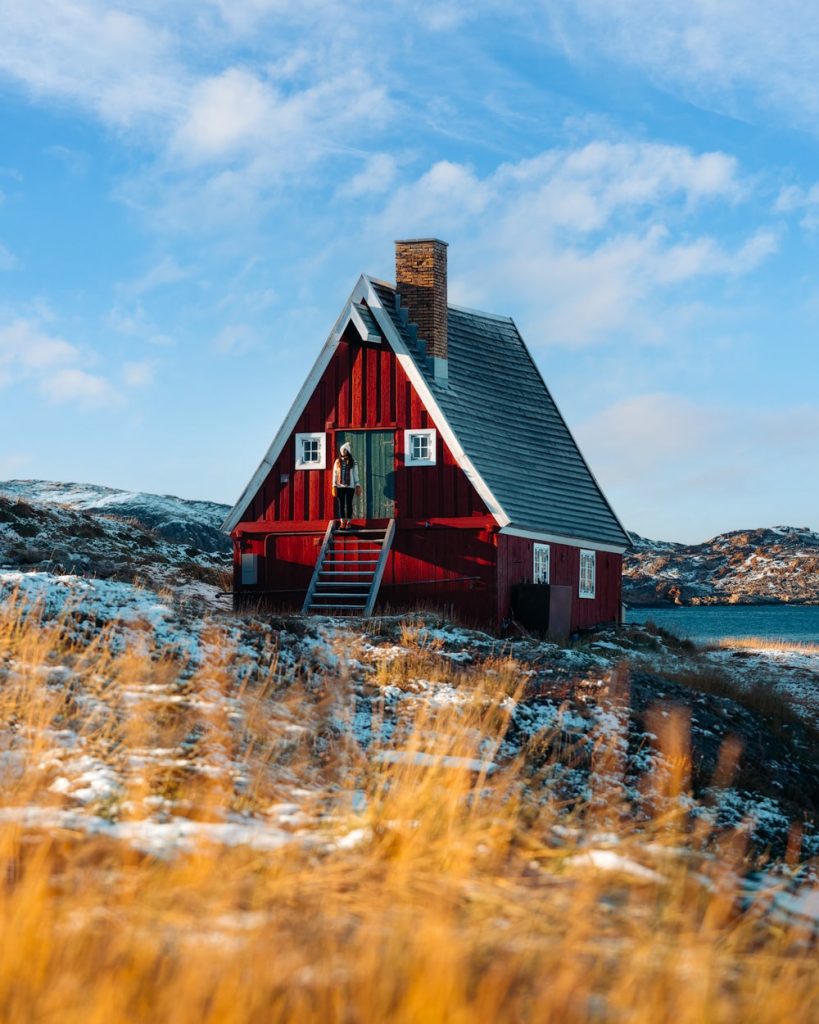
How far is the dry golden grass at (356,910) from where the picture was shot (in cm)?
577

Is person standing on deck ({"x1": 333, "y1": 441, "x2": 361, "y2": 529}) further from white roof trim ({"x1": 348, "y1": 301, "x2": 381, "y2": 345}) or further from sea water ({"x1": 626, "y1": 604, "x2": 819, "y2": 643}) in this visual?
sea water ({"x1": 626, "y1": 604, "x2": 819, "y2": 643})

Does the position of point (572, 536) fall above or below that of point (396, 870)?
above

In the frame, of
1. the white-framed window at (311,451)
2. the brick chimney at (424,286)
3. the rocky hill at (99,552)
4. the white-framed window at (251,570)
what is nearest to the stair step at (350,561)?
the white-framed window at (251,570)

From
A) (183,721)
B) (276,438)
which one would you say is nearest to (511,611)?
(276,438)

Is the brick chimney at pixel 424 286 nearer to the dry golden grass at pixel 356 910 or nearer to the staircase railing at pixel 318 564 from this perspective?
the staircase railing at pixel 318 564

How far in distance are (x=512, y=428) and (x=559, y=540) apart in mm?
3180

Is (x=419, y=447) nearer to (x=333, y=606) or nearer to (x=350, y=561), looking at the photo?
(x=350, y=561)

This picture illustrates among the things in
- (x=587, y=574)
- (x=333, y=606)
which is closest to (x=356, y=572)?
(x=333, y=606)

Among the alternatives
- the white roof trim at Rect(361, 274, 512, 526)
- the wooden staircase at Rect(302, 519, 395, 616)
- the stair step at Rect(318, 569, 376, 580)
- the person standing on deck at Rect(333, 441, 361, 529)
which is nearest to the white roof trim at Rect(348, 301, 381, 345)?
the white roof trim at Rect(361, 274, 512, 526)

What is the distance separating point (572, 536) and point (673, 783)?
17.6 meters

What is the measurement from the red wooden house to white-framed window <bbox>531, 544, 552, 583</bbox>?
49mm

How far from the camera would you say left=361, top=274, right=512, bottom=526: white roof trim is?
2728 centimetres

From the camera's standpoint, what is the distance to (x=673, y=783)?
13.5 m

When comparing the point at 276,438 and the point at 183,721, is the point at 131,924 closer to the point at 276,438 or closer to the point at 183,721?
the point at 183,721
